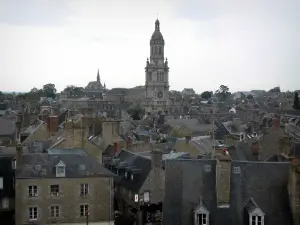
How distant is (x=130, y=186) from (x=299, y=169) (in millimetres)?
18529

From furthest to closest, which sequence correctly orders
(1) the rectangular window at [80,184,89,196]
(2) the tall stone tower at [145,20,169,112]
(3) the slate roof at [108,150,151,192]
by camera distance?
(2) the tall stone tower at [145,20,169,112], (3) the slate roof at [108,150,151,192], (1) the rectangular window at [80,184,89,196]

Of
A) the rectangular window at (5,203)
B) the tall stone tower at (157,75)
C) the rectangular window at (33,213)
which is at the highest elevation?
the tall stone tower at (157,75)

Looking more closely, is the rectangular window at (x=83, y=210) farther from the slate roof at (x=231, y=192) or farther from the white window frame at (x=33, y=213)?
the slate roof at (x=231, y=192)

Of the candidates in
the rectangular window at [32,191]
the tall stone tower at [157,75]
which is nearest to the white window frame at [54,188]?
the rectangular window at [32,191]

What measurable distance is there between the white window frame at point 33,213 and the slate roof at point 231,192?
12.5 m

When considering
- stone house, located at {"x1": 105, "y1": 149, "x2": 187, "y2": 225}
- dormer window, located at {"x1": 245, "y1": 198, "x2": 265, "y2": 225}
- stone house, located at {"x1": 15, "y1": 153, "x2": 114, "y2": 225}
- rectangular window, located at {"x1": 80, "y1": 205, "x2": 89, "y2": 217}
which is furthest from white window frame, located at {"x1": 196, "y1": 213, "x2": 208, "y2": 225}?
rectangular window, located at {"x1": 80, "y1": 205, "x2": 89, "y2": 217}

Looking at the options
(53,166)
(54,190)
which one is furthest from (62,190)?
(53,166)

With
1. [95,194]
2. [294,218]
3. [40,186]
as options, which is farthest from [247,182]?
[40,186]

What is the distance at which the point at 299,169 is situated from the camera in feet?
86.8

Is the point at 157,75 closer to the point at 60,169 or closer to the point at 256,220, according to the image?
the point at 60,169

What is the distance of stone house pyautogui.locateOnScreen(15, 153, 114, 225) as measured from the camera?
117 ft

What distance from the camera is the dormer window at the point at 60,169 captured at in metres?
36.4

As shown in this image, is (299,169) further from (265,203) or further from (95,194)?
(95,194)

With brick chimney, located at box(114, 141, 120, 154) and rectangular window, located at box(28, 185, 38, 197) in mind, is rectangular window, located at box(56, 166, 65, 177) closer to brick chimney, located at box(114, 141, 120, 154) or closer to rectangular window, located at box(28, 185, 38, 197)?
rectangular window, located at box(28, 185, 38, 197)
